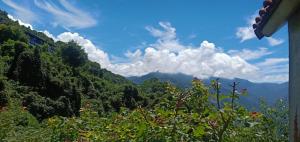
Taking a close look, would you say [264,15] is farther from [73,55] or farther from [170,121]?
[73,55]

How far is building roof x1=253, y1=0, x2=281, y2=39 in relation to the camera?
3764 mm

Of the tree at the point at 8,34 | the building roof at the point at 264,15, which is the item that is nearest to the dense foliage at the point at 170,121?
the building roof at the point at 264,15

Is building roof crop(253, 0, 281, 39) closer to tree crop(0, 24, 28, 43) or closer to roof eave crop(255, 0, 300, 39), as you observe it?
roof eave crop(255, 0, 300, 39)

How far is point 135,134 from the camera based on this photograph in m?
5.72

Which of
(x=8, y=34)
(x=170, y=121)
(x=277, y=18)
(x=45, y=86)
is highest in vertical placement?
(x=8, y=34)

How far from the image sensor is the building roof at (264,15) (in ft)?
12.3

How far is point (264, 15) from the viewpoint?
4.07 metres

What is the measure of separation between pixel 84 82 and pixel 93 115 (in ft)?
134

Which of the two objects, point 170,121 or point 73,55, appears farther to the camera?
point 73,55

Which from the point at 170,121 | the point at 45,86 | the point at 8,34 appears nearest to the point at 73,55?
the point at 8,34

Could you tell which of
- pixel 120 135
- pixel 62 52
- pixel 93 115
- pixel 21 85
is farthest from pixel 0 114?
pixel 62 52

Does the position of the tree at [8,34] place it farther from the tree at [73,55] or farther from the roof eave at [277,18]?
the roof eave at [277,18]

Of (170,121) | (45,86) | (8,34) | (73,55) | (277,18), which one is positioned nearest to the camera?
(277,18)

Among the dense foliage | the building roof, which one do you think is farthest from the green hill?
the building roof
